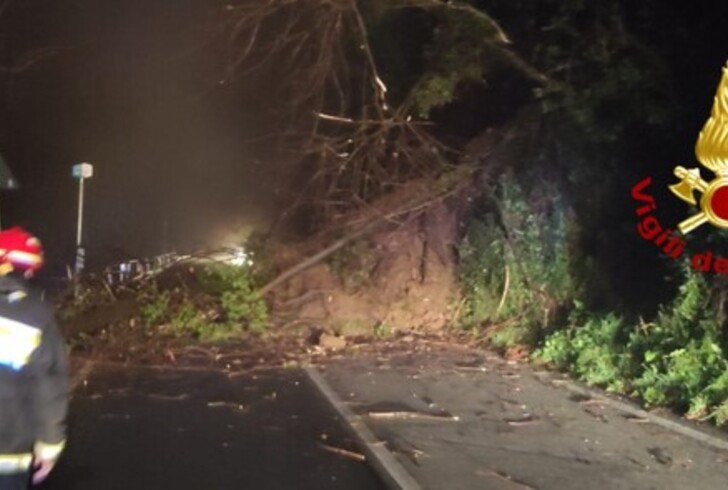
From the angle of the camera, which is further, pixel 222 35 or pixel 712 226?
pixel 222 35

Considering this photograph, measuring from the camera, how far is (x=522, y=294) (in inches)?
662

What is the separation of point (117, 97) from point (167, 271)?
39.8ft

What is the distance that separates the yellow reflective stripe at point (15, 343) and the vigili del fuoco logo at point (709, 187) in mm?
7923

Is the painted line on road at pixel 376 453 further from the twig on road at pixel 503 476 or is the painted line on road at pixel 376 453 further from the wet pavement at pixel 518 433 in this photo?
the twig on road at pixel 503 476

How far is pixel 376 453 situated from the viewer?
29.9 feet

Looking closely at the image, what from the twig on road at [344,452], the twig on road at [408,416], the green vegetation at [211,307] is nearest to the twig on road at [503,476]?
the twig on road at [344,452]

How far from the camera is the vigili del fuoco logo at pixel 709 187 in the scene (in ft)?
36.3

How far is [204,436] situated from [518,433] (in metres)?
2.88

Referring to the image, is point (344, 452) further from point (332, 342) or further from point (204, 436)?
point (332, 342)

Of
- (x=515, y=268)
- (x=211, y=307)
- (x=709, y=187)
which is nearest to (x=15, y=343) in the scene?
(x=709, y=187)

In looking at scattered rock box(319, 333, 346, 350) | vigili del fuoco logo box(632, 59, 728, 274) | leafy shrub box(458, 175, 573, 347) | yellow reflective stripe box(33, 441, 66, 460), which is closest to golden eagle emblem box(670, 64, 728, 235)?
vigili del fuoco logo box(632, 59, 728, 274)

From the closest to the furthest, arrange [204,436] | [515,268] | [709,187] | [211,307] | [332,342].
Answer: [204,436]
[709,187]
[332,342]
[211,307]
[515,268]

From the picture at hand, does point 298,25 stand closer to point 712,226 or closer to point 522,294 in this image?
point 522,294

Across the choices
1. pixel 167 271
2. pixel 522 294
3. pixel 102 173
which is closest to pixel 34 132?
pixel 102 173
